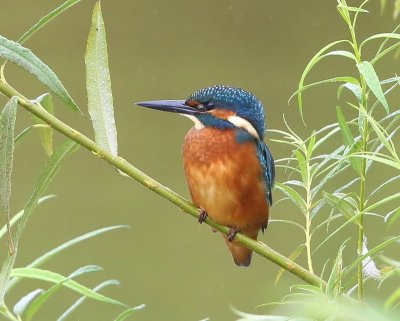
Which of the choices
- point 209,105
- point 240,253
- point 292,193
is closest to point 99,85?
point 292,193

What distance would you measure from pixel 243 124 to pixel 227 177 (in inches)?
2.4

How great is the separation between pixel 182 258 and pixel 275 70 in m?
0.67

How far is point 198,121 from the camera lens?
117cm

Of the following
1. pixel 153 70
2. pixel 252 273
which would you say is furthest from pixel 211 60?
pixel 252 273

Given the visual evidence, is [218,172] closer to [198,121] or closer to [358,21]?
[198,121]

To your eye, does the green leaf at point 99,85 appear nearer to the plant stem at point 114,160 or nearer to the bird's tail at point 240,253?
the plant stem at point 114,160

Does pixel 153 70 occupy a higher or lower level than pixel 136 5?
lower

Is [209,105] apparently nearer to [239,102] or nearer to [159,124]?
[239,102]

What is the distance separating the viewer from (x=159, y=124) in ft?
10.9

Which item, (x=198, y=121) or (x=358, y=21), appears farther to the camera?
(x=358, y=21)

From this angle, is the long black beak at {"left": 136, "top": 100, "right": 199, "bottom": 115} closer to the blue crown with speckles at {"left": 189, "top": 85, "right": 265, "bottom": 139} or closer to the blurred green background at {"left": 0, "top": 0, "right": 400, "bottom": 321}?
the blue crown with speckles at {"left": 189, "top": 85, "right": 265, "bottom": 139}

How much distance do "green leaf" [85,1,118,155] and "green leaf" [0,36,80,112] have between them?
0.05 metres

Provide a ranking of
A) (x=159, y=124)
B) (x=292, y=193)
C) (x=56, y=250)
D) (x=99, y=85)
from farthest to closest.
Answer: (x=159, y=124)
(x=56, y=250)
(x=292, y=193)
(x=99, y=85)

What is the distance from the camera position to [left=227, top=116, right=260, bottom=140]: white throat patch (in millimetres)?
1150
